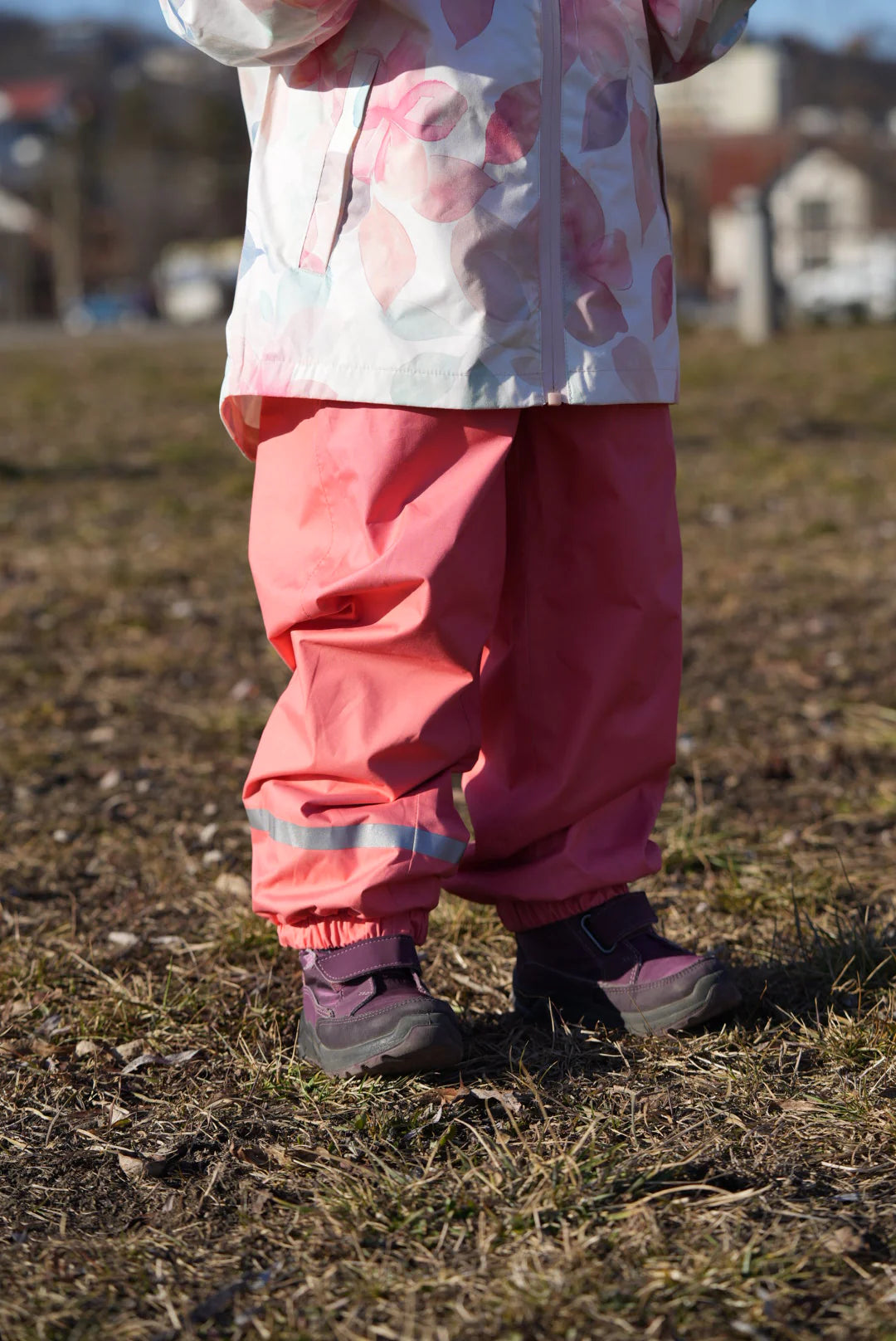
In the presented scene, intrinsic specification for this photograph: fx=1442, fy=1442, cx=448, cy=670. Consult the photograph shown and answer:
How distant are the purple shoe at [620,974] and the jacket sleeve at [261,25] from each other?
3.70 ft

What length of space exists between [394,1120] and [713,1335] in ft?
1.62

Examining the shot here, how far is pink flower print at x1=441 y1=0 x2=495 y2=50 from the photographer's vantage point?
1.65 metres

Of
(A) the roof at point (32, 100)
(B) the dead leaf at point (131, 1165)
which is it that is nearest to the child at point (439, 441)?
(B) the dead leaf at point (131, 1165)

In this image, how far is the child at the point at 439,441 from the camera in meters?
1.66

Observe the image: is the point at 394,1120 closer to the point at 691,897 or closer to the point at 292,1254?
the point at 292,1254

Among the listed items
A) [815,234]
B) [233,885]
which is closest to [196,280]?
[815,234]

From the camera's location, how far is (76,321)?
4291 cm

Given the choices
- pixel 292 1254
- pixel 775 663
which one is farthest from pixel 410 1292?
pixel 775 663

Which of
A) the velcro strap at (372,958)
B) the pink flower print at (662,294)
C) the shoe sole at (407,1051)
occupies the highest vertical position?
the pink flower print at (662,294)

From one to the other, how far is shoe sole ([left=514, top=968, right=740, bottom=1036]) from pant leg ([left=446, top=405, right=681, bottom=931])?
0.14m

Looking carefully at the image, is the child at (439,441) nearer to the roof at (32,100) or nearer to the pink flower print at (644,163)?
the pink flower print at (644,163)

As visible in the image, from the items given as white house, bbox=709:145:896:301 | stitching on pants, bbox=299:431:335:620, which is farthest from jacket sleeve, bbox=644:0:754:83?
white house, bbox=709:145:896:301

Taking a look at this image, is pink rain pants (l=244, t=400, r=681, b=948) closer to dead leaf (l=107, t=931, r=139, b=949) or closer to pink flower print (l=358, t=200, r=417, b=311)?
pink flower print (l=358, t=200, r=417, b=311)

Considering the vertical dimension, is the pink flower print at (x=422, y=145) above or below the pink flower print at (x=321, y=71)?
below
